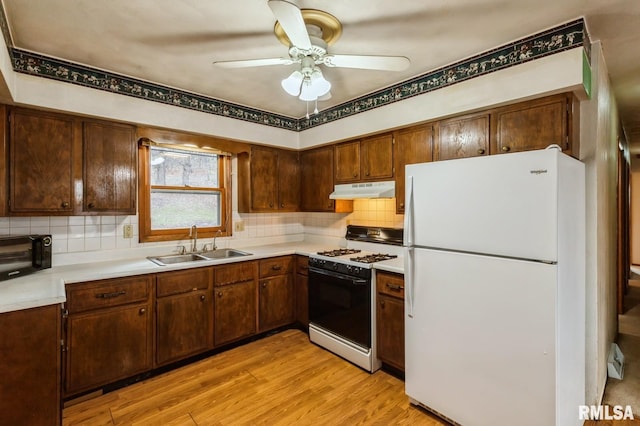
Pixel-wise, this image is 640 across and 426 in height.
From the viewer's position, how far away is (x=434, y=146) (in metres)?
2.64

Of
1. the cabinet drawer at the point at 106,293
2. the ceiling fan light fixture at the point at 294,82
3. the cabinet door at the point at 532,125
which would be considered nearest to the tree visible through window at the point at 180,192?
the cabinet drawer at the point at 106,293

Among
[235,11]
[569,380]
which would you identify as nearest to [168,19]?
[235,11]

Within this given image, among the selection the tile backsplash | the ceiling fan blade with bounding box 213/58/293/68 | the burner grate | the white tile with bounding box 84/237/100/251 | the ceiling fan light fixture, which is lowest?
the burner grate

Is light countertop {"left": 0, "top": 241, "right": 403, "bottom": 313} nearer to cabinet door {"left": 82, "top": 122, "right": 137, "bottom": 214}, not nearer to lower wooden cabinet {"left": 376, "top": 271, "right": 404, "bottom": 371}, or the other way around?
lower wooden cabinet {"left": 376, "top": 271, "right": 404, "bottom": 371}

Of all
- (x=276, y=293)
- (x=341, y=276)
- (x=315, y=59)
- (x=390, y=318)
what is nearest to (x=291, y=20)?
(x=315, y=59)

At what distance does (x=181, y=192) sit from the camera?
11.0 feet

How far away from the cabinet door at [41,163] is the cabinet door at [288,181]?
2019 mm

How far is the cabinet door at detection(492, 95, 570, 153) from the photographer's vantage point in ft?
6.55

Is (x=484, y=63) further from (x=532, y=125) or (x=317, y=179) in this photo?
(x=317, y=179)

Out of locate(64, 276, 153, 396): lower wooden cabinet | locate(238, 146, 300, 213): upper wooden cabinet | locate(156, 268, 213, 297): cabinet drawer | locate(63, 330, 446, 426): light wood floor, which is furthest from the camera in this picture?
locate(238, 146, 300, 213): upper wooden cabinet

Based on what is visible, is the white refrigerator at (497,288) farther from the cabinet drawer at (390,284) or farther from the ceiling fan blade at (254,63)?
the ceiling fan blade at (254,63)

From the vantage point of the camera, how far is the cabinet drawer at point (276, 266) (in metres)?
3.28

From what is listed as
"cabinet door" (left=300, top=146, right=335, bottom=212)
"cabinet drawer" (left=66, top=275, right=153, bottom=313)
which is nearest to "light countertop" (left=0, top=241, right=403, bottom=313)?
"cabinet drawer" (left=66, top=275, right=153, bottom=313)

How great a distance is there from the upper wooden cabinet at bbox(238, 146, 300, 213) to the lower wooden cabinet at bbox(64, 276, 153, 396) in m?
1.42
